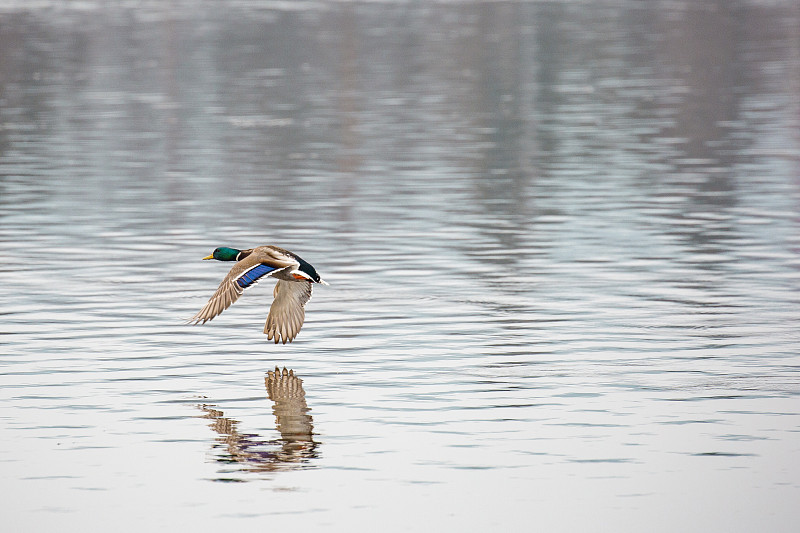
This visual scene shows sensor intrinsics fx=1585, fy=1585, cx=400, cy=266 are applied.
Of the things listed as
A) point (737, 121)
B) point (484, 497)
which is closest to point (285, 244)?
point (484, 497)

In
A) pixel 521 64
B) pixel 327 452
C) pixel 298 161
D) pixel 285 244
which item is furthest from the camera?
pixel 521 64

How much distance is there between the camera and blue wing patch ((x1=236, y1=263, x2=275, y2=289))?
47.5 ft

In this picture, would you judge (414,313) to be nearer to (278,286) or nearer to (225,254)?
(278,286)

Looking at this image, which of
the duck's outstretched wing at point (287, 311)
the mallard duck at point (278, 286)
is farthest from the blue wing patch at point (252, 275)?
the duck's outstretched wing at point (287, 311)

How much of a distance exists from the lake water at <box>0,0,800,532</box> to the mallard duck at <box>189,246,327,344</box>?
0.41m

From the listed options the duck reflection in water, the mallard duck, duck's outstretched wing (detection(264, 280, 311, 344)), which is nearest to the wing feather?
the mallard duck

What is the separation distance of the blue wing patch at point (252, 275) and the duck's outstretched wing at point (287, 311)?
1125mm

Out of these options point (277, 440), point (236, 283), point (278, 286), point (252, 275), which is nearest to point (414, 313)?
point (278, 286)

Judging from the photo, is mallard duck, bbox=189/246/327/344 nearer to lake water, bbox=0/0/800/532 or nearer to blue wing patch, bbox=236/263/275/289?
blue wing patch, bbox=236/263/275/289

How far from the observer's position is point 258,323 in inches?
709

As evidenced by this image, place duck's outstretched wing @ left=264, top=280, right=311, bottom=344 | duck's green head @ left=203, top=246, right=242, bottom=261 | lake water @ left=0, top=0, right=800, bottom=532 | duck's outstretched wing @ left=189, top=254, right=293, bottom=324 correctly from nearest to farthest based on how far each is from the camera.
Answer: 1. lake water @ left=0, top=0, right=800, bottom=532
2. duck's outstretched wing @ left=189, top=254, right=293, bottom=324
3. duck's outstretched wing @ left=264, top=280, right=311, bottom=344
4. duck's green head @ left=203, top=246, right=242, bottom=261

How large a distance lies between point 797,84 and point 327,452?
37.9m

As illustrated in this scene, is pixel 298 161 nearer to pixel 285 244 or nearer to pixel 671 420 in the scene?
pixel 285 244

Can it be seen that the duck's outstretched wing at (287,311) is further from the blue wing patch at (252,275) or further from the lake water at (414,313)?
the blue wing patch at (252,275)
